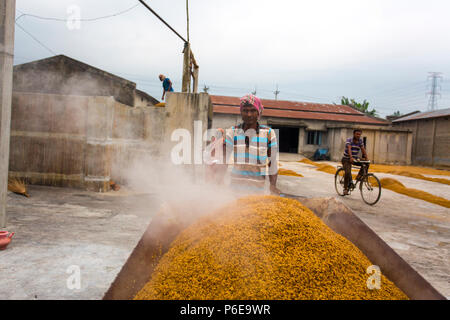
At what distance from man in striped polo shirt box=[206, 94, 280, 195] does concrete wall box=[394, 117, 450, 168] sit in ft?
66.9

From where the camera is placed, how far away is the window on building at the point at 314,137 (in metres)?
21.6

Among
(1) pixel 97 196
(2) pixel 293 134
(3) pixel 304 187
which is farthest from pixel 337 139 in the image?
(1) pixel 97 196

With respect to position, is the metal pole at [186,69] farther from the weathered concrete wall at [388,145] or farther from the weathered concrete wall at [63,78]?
the weathered concrete wall at [388,145]

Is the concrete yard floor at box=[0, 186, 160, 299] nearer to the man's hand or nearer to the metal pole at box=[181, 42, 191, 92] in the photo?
the man's hand

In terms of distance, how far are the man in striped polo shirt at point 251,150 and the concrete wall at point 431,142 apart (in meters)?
20.4

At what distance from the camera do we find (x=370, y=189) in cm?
586

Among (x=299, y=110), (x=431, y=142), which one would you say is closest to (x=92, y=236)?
(x=299, y=110)

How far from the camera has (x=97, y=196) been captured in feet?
17.5

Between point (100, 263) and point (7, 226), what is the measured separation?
174cm

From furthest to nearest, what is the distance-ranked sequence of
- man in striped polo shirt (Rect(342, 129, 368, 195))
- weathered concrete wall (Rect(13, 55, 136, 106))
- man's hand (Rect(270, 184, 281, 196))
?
weathered concrete wall (Rect(13, 55, 136, 106)) < man in striped polo shirt (Rect(342, 129, 368, 195)) < man's hand (Rect(270, 184, 281, 196))

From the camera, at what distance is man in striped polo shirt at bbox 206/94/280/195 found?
2.80 metres

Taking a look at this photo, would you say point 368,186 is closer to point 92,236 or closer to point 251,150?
point 251,150

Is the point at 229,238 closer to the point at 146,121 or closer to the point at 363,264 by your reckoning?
the point at 363,264

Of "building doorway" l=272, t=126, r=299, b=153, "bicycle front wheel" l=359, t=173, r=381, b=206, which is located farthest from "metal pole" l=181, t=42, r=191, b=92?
"building doorway" l=272, t=126, r=299, b=153
